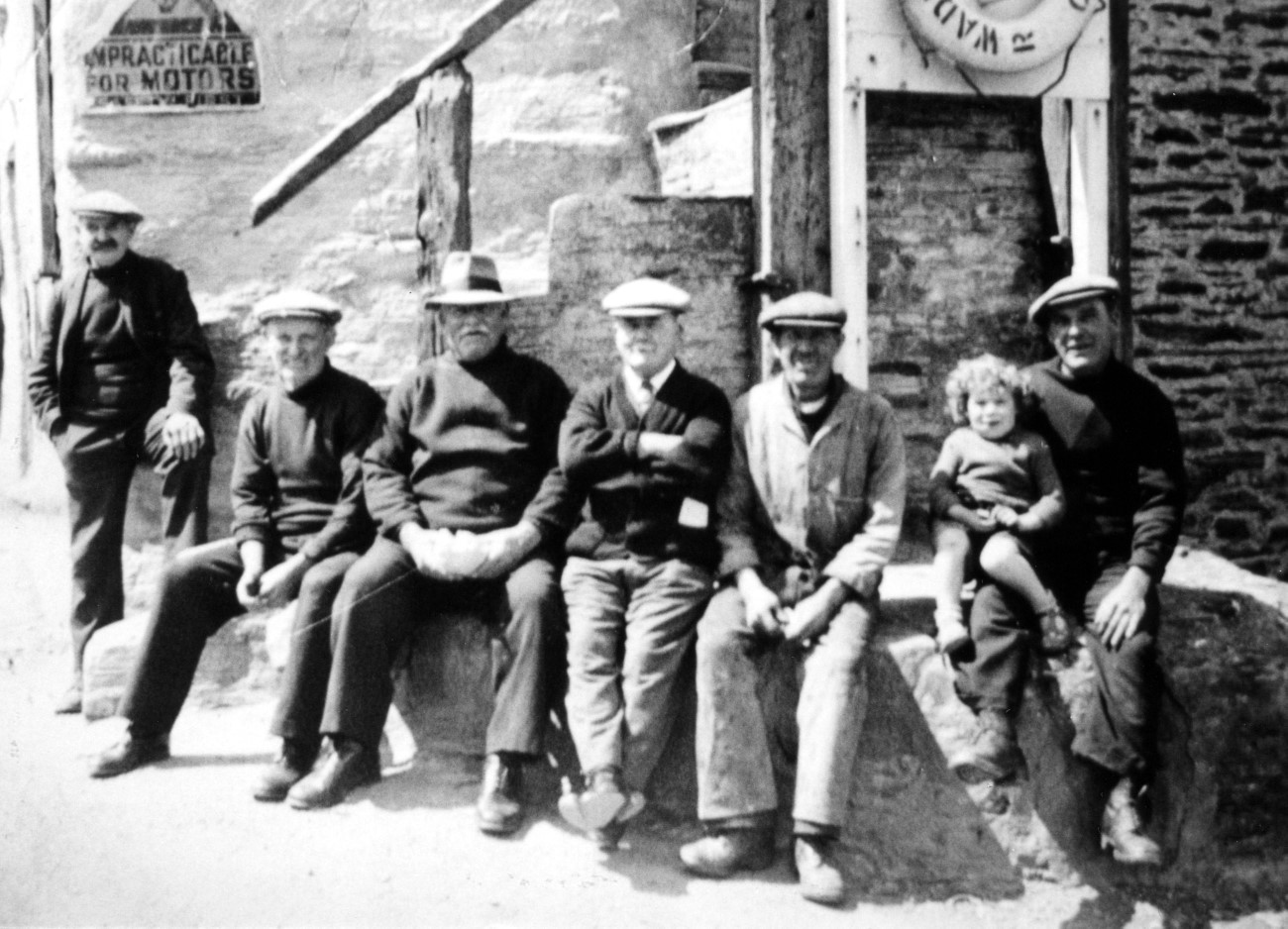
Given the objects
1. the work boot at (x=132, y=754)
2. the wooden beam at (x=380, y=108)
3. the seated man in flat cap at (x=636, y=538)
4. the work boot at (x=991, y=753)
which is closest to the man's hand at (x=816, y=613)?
the seated man in flat cap at (x=636, y=538)

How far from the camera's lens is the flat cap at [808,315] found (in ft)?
15.6

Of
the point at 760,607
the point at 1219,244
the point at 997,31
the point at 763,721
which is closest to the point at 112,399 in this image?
the point at 760,607

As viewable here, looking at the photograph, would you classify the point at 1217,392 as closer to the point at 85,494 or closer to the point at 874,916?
the point at 874,916

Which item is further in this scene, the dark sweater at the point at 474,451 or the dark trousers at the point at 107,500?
the dark trousers at the point at 107,500

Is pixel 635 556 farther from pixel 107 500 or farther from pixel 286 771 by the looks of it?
pixel 107 500

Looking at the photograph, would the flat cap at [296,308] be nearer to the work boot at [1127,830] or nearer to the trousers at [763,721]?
the trousers at [763,721]

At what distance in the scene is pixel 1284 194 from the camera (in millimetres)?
7320

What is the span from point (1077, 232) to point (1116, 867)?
2.85 m

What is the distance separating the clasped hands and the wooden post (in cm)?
115

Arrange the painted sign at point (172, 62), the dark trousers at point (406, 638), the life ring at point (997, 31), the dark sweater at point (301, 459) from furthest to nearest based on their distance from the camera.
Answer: the painted sign at point (172, 62)
the life ring at point (997, 31)
the dark sweater at point (301, 459)
the dark trousers at point (406, 638)

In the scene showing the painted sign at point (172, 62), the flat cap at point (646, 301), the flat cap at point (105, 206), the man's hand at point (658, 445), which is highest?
the painted sign at point (172, 62)

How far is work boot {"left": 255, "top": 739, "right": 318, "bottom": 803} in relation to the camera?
16.0 feet

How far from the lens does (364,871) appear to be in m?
4.50

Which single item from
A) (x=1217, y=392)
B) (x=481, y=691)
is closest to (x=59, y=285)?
(x=481, y=691)
